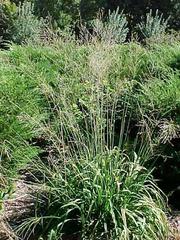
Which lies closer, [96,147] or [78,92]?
[96,147]

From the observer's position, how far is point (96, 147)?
324 cm

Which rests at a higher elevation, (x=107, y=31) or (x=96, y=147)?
(x=107, y=31)

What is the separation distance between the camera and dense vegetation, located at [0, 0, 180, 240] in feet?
10.2

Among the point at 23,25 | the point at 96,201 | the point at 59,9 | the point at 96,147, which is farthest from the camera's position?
the point at 59,9

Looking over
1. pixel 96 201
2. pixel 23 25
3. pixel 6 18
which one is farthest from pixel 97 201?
pixel 6 18

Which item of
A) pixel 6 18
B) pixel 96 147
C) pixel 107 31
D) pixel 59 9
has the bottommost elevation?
pixel 59 9

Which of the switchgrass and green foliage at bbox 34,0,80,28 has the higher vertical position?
the switchgrass

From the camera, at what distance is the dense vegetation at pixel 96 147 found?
3.10 metres

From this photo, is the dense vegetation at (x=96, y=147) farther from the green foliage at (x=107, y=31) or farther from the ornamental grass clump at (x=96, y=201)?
the green foliage at (x=107, y=31)

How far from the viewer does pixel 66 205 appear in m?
2.99

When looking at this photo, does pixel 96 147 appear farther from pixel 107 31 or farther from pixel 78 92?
pixel 107 31

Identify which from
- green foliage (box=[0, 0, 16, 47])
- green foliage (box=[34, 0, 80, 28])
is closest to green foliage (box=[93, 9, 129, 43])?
green foliage (box=[0, 0, 16, 47])

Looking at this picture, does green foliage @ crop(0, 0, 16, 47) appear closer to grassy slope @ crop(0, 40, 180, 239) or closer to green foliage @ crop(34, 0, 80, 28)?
green foliage @ crop(34, 0, 80, 28)

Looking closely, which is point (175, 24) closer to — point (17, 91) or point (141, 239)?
point (17, 91)
